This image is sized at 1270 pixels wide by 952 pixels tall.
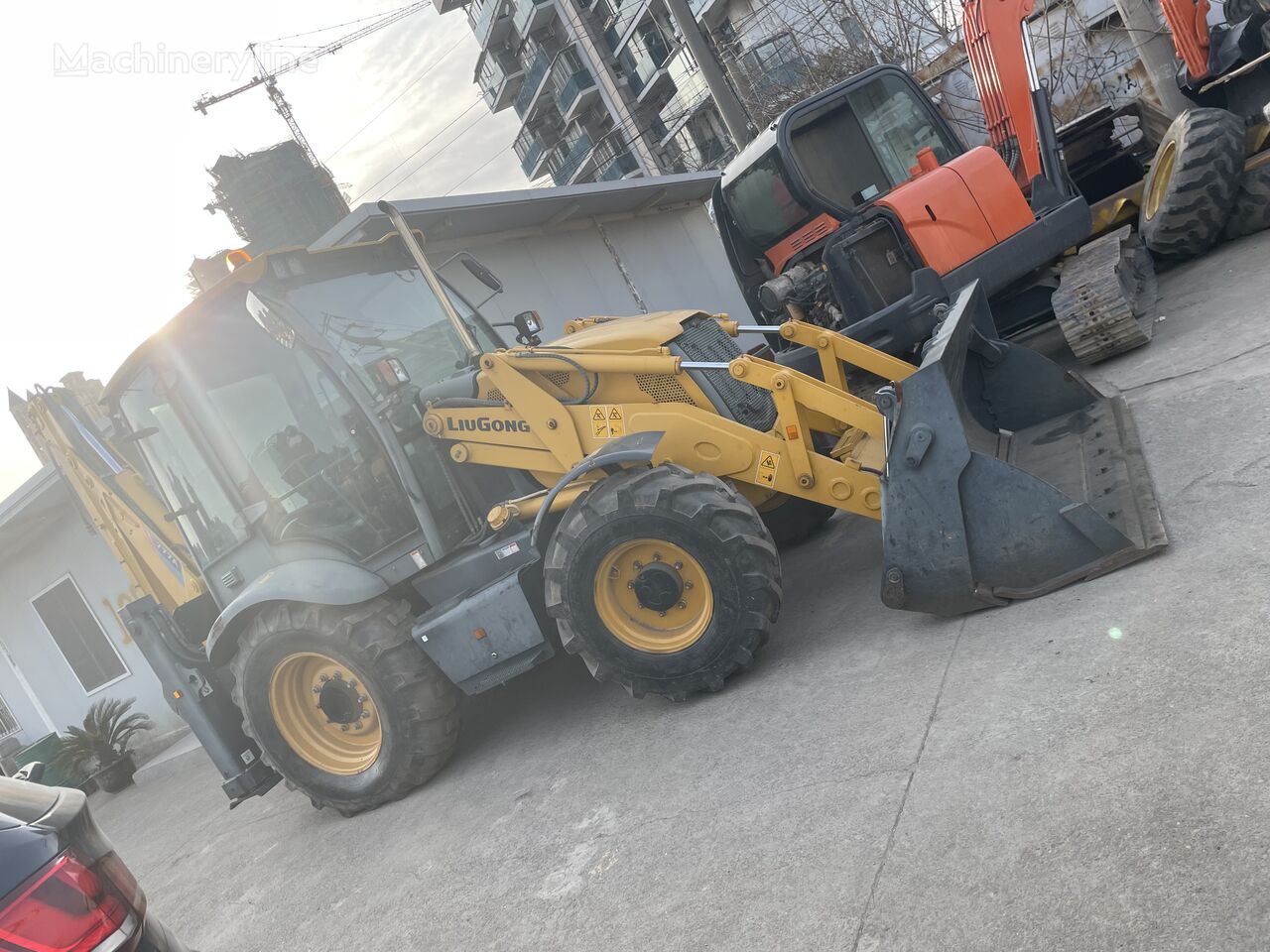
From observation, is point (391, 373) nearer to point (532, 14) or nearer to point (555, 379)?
point (555, 379)

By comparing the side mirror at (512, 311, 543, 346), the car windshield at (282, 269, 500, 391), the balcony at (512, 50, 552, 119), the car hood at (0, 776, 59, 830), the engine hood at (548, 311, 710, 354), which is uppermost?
Answer: the balcony at (512, 50, 552, 119)

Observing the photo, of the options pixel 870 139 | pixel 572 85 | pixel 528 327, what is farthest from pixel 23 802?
pixel 572 85

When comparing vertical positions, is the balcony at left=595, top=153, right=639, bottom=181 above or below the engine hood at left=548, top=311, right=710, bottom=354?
above

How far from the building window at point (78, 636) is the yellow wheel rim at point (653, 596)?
10369 mm

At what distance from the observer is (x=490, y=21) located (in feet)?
189

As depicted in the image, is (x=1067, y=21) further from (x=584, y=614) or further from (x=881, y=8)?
(x=584, y=614)

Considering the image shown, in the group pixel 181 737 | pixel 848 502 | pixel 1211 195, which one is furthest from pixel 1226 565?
pixel 181 737

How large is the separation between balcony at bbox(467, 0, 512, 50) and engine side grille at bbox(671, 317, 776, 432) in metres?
56.6

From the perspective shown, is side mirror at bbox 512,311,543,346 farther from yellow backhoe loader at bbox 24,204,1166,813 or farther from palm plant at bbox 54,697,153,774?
palm plant at bbox 54,697,153,774

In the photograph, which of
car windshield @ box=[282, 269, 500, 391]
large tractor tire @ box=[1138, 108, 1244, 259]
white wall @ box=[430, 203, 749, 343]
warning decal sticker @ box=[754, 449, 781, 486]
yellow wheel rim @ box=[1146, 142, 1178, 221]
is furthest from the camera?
white wall @ box=[430, 203, 749, 343]

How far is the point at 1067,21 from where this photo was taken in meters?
15.7

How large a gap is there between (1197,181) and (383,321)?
6442 millimetres

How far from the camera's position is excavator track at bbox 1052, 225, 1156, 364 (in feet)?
22.2

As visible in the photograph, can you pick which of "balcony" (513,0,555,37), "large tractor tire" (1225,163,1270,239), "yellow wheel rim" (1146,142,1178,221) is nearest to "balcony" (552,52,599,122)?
"balcony" (513,0,555,37)
